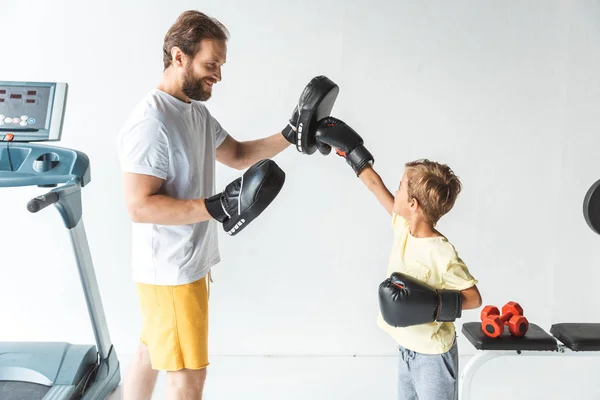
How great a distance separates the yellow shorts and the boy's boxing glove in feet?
2.10

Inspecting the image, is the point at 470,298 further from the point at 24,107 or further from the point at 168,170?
the point at 24,107

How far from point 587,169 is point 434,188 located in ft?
5.81

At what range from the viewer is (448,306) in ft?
5.88

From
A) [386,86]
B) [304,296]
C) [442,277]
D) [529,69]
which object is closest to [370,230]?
[304,296]

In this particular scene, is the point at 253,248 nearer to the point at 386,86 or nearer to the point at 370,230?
the point at 370,230

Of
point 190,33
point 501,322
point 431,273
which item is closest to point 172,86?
point 190,33

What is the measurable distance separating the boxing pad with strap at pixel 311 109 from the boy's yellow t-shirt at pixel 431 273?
0.60 meters

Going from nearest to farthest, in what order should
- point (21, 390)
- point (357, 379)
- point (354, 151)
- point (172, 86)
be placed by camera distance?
point (172, 86), point (354, 151), point (21, 390), point (357, 379)

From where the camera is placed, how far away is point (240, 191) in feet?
6.36

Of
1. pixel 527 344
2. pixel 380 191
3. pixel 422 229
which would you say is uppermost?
pixel 380 191

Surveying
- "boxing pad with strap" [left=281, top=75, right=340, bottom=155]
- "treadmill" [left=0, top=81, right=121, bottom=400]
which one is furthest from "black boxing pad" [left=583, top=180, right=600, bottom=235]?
"treadmill" [left=0, top=81, right=121, bottom=400]

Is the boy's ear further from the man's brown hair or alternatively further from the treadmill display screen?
the treadmill display screen

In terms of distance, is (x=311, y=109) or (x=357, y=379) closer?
A: (x=311, y=109)

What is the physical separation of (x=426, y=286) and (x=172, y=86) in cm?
105
